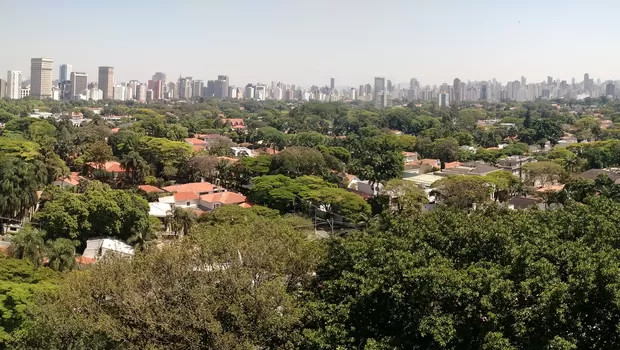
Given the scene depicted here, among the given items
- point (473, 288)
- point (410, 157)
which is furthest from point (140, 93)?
point (473, 288)

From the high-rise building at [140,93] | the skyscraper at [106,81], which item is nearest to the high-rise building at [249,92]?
the high-rise building at [140,93]

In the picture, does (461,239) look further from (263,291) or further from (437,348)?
(263,291)

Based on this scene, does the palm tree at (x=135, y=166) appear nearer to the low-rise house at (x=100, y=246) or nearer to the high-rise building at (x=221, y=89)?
the low-rise house at (x=100, y=246)

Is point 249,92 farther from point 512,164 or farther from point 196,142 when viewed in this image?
point 512,164

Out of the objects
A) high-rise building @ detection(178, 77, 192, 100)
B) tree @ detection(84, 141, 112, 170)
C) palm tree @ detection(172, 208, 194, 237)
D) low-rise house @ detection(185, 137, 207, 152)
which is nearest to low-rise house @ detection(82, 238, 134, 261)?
palm tree @ detection(172, 208, 194, 237)

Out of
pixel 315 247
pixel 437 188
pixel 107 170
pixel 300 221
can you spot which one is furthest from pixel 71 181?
pixel 315 247
